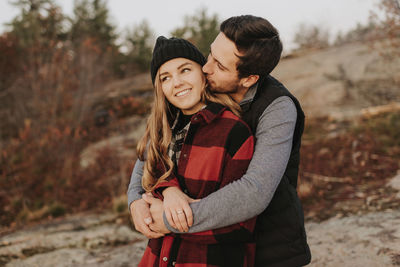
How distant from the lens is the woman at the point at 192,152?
155 centimetres

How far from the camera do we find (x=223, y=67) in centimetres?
192

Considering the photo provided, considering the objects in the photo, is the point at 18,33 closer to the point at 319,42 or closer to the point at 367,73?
the point at 367,73

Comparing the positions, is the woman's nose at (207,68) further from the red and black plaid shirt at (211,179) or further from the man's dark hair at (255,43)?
the red and black plaid shirt at (211,179)

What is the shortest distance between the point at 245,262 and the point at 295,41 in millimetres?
21899

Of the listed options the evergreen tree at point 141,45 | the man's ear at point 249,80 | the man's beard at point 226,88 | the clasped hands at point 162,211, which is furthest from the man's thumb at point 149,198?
the evergreen tree at point 141,45

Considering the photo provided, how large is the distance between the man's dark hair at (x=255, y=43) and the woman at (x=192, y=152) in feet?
0.87

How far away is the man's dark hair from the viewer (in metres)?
1.79

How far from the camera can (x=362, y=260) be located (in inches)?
98.3

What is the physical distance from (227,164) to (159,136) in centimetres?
64

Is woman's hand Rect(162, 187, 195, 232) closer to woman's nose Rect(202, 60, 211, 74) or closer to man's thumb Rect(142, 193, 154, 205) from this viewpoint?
man's thumb Rect(142, 193, 154, 205)

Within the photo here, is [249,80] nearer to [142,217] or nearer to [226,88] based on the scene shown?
[226,88]

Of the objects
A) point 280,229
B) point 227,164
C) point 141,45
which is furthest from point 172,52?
point 141,45

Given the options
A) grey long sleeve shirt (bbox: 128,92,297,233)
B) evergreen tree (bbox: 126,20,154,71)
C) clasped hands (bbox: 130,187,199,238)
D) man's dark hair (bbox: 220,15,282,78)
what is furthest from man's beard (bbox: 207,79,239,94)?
evergreen tree (bbox: 126,20,154,71)

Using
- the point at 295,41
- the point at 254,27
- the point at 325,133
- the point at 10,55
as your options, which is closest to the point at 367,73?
the point at 325,133
